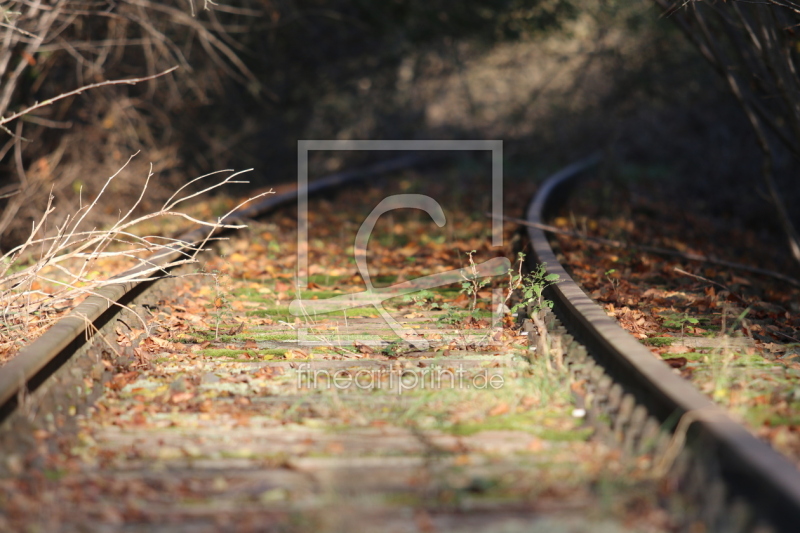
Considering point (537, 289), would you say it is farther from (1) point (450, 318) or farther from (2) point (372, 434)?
(2) point (372, 434)

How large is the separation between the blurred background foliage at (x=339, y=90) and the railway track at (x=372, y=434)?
3.61 metres

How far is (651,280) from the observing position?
7.16 meters

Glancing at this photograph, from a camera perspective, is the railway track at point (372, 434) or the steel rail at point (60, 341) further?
the steel rail at point (60, 341)

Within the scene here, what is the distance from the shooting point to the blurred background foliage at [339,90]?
11.3 m

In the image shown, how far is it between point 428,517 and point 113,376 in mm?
2254

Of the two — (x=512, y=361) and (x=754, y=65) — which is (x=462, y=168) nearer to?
(x=754, y=65)

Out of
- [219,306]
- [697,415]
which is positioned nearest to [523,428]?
[697,415]

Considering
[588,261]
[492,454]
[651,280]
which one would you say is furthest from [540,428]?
[588,261]

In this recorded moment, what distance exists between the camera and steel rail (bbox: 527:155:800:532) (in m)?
2.45

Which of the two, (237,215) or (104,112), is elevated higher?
(104,112)

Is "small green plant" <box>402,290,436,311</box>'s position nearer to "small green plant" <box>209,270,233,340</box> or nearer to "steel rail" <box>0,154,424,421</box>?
"small green plant" <box>209,270,233,340</box>

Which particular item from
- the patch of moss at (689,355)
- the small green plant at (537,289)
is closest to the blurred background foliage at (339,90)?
the small green plant at (537,289)

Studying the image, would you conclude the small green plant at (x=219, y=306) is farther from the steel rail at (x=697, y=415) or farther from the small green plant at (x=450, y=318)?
the steel rail at (x=697, y=415)

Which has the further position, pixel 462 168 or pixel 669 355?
pixel 462 168
